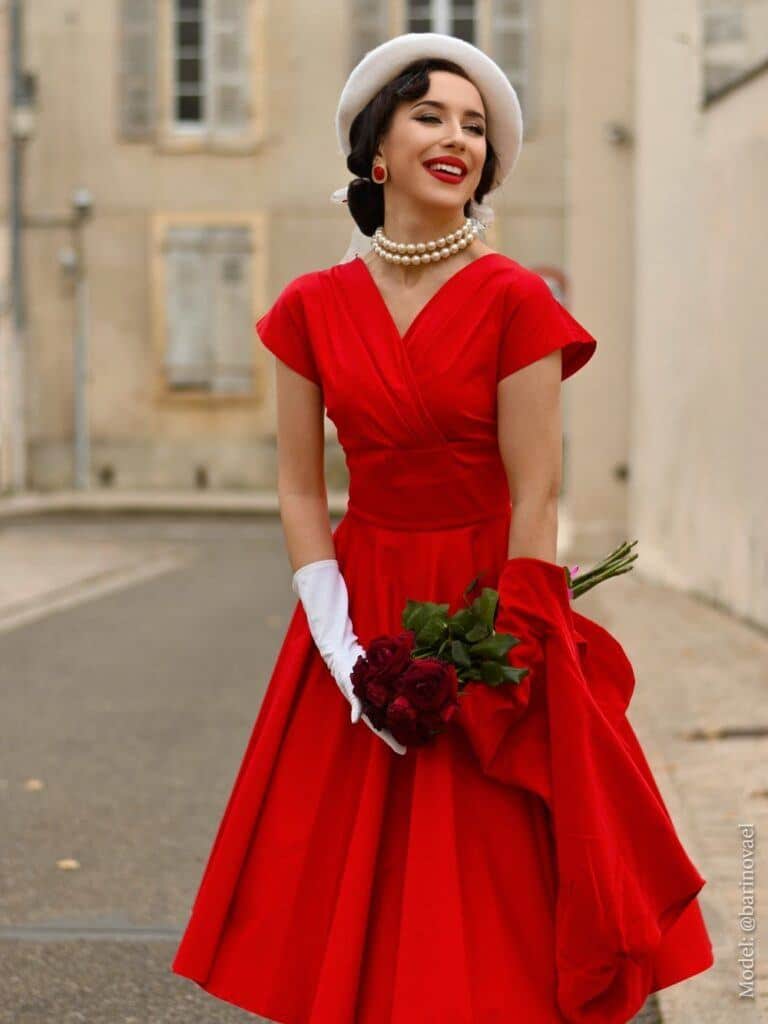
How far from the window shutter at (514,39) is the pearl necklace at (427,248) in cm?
2337

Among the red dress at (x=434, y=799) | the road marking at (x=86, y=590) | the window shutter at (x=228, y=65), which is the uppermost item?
the window shutter at (x=228, y=65)

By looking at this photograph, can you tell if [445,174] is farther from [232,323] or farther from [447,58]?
[232,323]

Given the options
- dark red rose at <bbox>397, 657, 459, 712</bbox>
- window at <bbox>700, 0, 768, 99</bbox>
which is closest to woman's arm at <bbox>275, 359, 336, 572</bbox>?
dark red rose at <bbox>397, 657, 459, 712</bbox>

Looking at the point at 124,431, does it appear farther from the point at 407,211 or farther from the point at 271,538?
the point at 407,211

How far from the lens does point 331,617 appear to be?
126 inches

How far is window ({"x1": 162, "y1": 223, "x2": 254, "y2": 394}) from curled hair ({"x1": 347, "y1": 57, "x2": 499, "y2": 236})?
23057 mm

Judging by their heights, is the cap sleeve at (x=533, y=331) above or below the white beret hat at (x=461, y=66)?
below

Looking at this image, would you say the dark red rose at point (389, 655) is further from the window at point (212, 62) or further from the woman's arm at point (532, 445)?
the window at point (212, 62)

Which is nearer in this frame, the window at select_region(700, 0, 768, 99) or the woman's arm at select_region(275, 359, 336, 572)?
the woman's arm at select_region(275, 359, 336, 572)

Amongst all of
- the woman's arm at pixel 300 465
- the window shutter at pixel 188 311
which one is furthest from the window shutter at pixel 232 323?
the woman's arm at pixel 300 465

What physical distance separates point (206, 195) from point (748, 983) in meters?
23.4

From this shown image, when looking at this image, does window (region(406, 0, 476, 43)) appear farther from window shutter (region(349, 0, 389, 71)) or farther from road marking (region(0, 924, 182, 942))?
road marking (region(0, 924, 182, 942))

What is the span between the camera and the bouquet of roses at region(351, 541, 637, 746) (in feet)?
9.69

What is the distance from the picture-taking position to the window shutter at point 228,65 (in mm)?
26547
